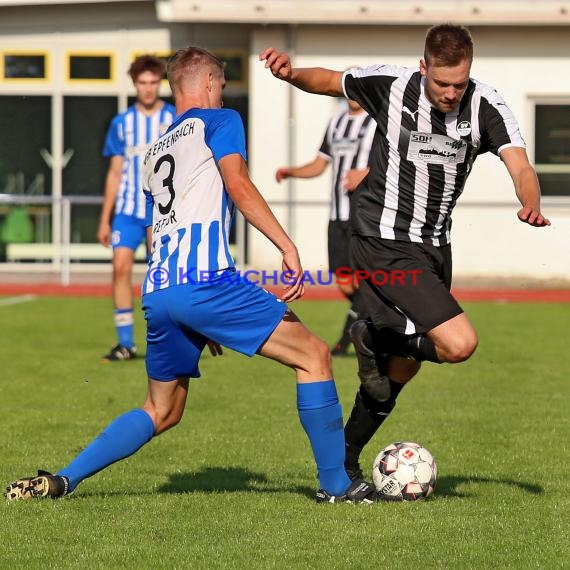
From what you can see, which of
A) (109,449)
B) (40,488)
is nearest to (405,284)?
(109,449)

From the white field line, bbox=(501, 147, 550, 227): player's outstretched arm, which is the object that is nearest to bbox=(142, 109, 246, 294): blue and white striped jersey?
bbox=(501, 147, 550, 227): player's outstretched arm

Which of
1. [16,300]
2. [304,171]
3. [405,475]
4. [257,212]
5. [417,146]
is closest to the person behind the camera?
[257,212]

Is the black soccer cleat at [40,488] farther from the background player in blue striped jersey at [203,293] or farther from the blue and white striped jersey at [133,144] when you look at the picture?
the blue and white striped jersey at [133,144]

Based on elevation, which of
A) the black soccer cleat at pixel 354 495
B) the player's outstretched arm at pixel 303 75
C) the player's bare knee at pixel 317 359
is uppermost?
the player's outstretched arm at pixel 303 75

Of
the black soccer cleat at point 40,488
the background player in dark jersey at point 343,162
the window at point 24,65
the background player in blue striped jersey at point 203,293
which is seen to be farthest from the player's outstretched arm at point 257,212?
the window at point 24,65

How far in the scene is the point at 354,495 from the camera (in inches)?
214

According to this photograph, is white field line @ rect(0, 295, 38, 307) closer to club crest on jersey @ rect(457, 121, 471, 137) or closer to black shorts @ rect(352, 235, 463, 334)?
black shorts @ rect(352, 235, 463, 334)

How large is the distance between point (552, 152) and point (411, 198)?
49.4 feet

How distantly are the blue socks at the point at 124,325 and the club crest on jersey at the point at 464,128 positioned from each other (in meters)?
5.32

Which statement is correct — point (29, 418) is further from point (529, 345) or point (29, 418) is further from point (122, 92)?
point (122, 92)

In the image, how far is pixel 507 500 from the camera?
5.57 m

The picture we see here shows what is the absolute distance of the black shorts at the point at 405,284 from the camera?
5.77m

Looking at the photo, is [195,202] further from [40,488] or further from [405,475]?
[405,475]

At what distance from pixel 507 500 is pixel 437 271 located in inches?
43.4
